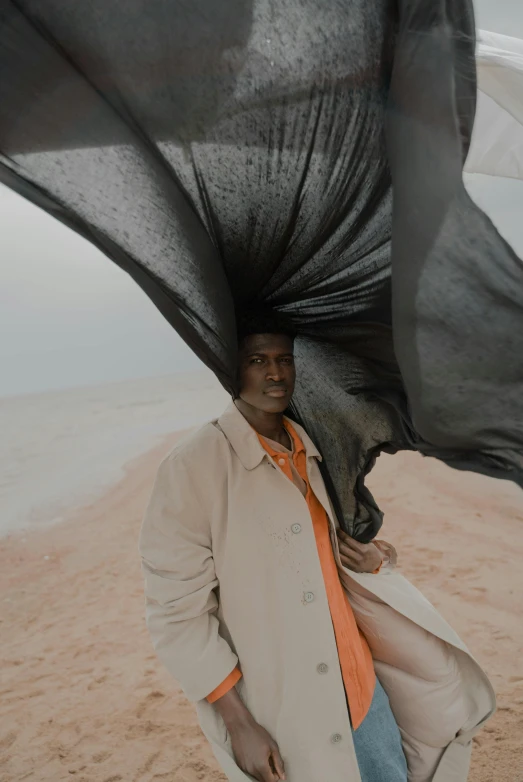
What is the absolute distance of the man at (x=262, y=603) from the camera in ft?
5.63

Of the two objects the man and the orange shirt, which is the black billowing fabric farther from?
the orange shirt

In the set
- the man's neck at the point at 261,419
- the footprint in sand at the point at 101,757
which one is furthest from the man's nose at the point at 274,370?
the footprint in sand at the point at 101,757

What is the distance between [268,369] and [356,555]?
66cm

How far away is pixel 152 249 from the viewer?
1.39m

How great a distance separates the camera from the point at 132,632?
5.30 meters

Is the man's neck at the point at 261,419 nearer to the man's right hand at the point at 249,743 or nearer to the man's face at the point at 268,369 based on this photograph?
the man's face at the point at 268,369

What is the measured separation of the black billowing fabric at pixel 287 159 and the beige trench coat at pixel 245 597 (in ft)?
1.41

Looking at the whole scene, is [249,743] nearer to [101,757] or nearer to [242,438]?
[242,438]

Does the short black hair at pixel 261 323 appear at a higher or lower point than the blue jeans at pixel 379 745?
higher

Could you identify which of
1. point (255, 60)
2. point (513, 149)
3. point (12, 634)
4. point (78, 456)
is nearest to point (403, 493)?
point (12, 634)

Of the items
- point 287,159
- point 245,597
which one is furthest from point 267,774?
point 287,159

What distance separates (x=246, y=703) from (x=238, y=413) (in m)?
0.84

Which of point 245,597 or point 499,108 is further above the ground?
point 499,108

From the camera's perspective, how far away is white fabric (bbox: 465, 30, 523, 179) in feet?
5.44
